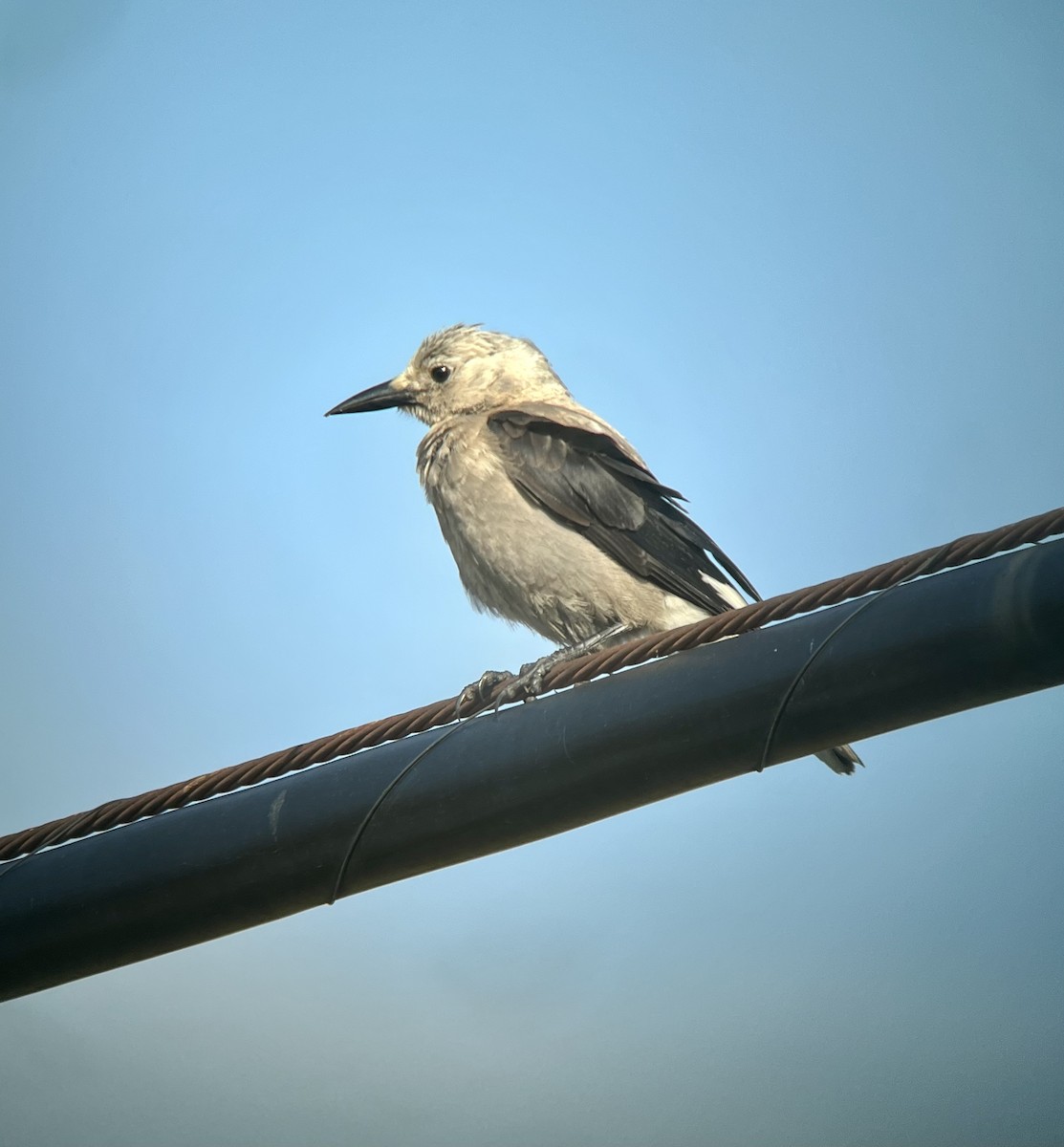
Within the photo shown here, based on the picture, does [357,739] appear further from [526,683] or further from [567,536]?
[567,536]

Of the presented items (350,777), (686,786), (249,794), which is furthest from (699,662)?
(249,794)

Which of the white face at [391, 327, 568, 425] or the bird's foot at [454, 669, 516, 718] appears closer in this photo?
the bird's foot at [454, 669, 516, 718]

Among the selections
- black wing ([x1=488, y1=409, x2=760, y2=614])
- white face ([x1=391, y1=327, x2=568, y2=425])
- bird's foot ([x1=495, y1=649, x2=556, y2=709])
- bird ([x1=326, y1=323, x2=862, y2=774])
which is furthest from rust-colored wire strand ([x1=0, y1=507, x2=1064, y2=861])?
white face ([x1=391, y1=327, x2=568, y2=425])

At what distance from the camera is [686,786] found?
299 centimetres

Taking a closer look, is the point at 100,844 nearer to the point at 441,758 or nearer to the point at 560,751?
the point at 441,758

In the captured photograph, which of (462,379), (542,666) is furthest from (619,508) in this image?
(462,379)

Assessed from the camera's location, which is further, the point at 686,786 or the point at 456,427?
the point at 456,427

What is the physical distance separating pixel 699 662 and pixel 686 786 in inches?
10.6

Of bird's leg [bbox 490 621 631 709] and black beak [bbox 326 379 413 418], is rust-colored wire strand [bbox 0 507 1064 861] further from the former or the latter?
black beak [bbox 326 379 413 418]

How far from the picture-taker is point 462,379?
6367mm

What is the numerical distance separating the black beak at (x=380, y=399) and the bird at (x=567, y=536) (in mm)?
897

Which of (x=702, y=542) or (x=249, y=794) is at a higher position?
(x=702, y=542)

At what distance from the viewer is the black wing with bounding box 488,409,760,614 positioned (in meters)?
5.00

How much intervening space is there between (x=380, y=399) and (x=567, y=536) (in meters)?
1.82
